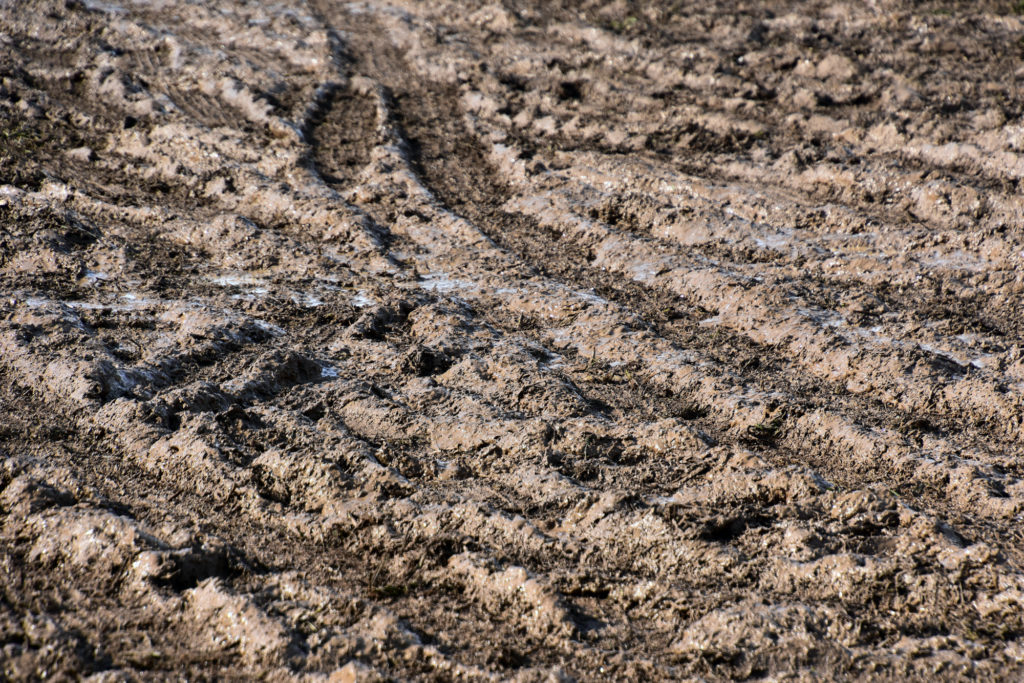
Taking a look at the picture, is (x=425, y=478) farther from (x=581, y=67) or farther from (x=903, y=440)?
(x=581, y=67)

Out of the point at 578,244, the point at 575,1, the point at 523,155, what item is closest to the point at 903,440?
the point at 578,244

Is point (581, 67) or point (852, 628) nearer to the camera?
point (852, 628)

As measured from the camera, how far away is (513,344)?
5484 millimetres

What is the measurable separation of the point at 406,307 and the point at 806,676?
3.85 m

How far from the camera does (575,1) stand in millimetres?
10977

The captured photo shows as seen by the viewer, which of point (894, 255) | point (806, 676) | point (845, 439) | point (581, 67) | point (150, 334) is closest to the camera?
point (806, 676)

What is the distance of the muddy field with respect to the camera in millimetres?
3371

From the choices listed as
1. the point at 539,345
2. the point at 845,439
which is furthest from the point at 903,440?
the point at 539,345

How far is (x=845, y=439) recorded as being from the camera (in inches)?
178

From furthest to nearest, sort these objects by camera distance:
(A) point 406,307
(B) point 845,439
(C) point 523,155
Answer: (C) point 523,155 → (A) point 406,307 → (B) point 845,439

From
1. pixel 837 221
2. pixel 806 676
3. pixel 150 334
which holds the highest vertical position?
pixel 837 221

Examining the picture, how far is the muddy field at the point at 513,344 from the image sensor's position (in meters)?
3.37

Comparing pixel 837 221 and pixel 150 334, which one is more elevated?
pixel 837 221

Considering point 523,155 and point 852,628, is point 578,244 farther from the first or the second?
point 852,628
